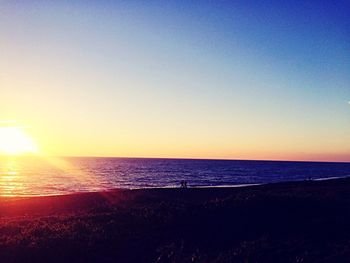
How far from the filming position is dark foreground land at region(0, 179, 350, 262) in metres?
14.9

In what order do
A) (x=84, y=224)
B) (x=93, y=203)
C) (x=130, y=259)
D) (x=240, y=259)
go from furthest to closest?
(x=93, y=203), (x=84, y=224), (x=130, y=259), (x=240, y=259)

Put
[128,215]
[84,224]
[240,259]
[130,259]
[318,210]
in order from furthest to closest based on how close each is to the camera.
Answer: [318,210]
[128,215]
[84,224]
[130,259]
[240,259]

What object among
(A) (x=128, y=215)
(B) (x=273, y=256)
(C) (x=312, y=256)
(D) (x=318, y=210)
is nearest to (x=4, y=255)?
(A) (x=128, y=215)

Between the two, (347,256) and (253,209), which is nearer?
(347,256)

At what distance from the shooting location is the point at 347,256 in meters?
14.2

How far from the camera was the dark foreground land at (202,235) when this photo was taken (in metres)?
14.9

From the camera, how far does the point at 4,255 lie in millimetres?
15016

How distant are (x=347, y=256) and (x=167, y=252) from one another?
649 cm

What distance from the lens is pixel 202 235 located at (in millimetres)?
18219

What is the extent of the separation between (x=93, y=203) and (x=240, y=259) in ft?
79.2

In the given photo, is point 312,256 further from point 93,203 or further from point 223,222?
point 93,203

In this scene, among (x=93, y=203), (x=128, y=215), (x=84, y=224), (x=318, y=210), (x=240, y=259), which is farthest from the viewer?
(x=93, y=203)

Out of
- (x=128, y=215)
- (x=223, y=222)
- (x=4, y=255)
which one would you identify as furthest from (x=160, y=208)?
(x=4, y=255)

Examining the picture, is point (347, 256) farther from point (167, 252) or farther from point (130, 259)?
point (130, 259)
